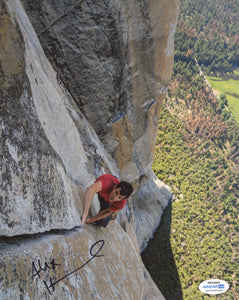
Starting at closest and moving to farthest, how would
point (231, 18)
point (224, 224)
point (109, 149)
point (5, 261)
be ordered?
point (5, 261)
point (109, 149)
point (224, 224)
point (231, 18)

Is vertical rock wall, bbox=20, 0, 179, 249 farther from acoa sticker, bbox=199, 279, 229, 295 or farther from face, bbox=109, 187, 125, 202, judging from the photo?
acoa sticker, bbox=199, 279, 229, 295

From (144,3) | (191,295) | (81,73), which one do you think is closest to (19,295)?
(81,73)

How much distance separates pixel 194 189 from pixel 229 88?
114 ft

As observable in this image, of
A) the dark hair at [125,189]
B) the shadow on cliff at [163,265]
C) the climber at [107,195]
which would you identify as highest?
the dark hair at [125,189]

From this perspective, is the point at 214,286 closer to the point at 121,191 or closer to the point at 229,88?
the point at 121,191

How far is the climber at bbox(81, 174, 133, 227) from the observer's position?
140 inches

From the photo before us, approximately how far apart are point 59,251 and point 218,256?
18.9m

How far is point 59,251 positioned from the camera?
2.95 m

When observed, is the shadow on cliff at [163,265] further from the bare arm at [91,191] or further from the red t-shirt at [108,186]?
the bare arm at [91,191]

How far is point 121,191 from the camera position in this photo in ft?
11.6

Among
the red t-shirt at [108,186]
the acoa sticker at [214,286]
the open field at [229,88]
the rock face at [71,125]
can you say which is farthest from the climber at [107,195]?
the open field at [229,88]

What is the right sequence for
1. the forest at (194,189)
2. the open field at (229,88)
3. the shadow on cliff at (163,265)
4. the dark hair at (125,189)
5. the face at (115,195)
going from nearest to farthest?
the dark hair at (125,189) → the face at (115,195) → the shadow on cliff at (163,265) → the forest at (194,189) → the open field at (229,88)

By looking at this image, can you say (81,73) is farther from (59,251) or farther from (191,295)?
(191,295)

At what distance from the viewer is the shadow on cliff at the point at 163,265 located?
14172mm
